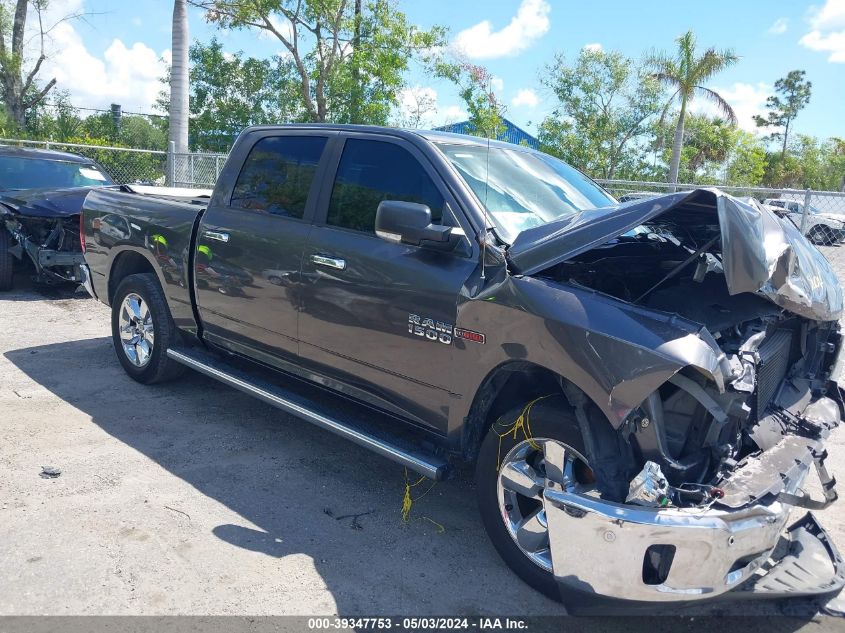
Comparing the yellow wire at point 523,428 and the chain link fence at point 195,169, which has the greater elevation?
the chain link fence at point 195,169

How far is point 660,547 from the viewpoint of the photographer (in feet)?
8.62

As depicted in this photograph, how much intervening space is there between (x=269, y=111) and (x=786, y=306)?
85.2 ft

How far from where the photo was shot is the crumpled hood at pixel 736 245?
9.27 ft

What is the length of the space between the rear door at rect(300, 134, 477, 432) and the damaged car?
5281 mm

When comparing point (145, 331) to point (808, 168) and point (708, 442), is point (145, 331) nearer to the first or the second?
point (708, 442)

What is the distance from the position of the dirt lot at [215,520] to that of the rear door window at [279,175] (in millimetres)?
1607

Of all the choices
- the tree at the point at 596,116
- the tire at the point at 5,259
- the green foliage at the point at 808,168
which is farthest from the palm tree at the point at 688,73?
the green foliage at the point at 808,168

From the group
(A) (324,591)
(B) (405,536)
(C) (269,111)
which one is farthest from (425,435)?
(C) (269,111)

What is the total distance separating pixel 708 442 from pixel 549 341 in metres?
0.75

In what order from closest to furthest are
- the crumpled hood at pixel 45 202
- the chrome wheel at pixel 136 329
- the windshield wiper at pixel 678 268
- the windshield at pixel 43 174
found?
the windshield wiper at pixel 678 268 < the chrome wheel at pixel 136 329 < the crumpled hood at pixel 45 202 < the windshield at pixel 43 174

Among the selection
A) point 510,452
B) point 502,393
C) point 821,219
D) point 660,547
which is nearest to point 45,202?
point 502,393

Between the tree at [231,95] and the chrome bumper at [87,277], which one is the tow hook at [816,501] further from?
the tree at [231,95]

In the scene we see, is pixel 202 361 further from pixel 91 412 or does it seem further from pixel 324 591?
pixel 324 591

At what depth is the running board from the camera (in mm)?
3594
